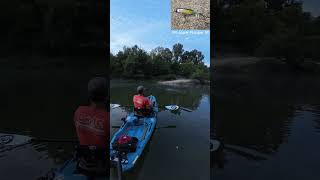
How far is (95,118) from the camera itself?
13.4ft

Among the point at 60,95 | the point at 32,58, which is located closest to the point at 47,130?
the point at 60,95

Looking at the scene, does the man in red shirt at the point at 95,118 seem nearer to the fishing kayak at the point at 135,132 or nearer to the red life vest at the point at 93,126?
the red life vest at the point at 93,126

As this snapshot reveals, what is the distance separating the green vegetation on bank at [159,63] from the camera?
4.07m

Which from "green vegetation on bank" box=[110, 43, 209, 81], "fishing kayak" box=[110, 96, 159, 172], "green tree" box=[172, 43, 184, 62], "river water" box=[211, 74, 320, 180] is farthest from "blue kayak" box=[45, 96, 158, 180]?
"river water" box=[211, 74, 320, 180]

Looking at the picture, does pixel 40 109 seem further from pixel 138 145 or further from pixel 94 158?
pixel 94 158

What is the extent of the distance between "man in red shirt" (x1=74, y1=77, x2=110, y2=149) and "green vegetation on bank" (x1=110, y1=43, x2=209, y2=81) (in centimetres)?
23

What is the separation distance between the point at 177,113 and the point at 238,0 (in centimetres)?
876

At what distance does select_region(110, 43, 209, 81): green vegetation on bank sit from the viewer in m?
4.07

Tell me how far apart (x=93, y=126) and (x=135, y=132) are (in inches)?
74.7

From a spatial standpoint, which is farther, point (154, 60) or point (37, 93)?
point (37, 93)

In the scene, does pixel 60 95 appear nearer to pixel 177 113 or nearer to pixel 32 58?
pixel 32 58

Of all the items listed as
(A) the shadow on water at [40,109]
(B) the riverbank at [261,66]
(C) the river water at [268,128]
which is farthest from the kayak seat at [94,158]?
(B) the riverbank at [261,66]

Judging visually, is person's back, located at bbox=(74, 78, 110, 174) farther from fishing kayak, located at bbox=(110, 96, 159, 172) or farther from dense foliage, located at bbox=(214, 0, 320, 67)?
dense foliage, located at bbox=(214, 0, 320, 67)

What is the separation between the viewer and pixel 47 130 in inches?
373
